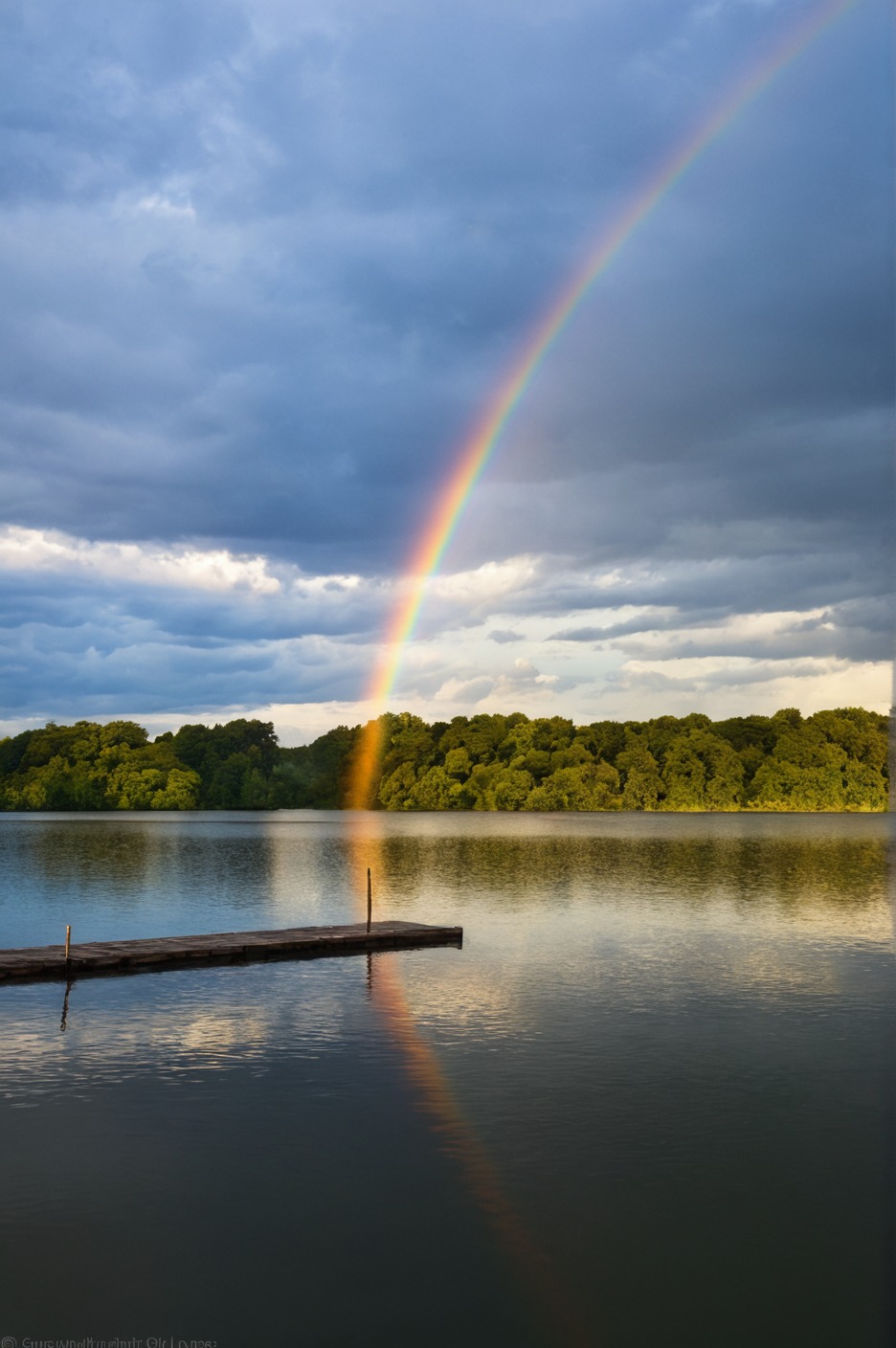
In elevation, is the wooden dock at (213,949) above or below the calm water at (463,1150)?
above

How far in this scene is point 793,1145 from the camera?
21203mm

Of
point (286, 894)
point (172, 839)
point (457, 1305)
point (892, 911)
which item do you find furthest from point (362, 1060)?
point (172, 839)

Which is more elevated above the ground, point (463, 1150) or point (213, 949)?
point (213, 949)

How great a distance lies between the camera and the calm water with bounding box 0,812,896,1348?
1502cm

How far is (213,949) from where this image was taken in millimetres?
41219

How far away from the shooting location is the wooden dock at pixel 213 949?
124 ft

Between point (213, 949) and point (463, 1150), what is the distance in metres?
22.4

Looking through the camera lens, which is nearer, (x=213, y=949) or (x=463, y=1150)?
(x=463, y=1150)

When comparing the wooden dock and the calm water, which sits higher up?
the wooden dock

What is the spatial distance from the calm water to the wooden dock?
3.73 ft

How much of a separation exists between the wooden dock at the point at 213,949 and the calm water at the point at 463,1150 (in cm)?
114

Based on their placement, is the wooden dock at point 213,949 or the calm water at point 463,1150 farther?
the wooden dock at point 213,949

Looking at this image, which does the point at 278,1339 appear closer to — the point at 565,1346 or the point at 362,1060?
the point at 565,1346

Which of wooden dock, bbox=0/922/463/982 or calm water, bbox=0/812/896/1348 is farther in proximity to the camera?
wooden dock, bbox=0/922/463/982
